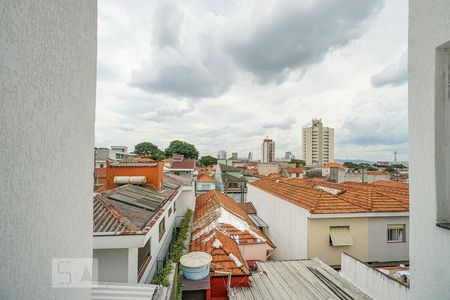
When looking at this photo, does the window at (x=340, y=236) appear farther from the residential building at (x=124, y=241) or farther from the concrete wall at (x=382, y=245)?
the residential building at (x=124, y=241)

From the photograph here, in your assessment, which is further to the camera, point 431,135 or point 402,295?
point 402,295

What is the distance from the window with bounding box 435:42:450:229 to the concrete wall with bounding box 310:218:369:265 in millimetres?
9544

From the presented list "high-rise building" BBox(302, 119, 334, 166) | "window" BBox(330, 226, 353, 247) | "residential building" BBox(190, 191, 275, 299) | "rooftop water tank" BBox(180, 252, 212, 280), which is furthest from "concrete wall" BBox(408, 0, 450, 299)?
"high-rise building" BBox(302, 119, 334, 166)

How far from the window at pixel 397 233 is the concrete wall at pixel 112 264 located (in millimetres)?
13019

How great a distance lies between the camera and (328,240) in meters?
11.0

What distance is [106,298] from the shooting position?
136 inches

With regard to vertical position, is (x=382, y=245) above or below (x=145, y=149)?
below

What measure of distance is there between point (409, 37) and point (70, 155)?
13.4 feet

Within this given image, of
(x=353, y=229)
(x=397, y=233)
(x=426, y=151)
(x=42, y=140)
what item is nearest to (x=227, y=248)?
(x=353, y=229)

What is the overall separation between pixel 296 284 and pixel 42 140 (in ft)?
30.6

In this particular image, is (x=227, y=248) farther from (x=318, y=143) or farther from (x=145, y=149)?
(x=318, y=143)

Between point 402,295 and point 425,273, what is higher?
point 425,273

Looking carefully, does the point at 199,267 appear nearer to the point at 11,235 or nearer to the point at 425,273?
the point at 425,273

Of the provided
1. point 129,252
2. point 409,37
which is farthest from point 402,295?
point 129,252
